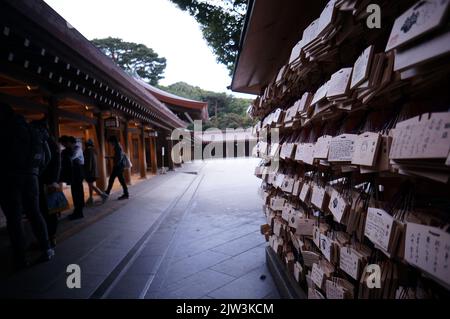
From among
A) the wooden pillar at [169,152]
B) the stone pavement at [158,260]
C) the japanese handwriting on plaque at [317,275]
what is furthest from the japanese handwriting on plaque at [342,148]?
the wooden pillar at [169,152]

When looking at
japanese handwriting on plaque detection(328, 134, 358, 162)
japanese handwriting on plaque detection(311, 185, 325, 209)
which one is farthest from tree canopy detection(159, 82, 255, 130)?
japanese handwriting on plaque detection(328, 134, 358, 162)

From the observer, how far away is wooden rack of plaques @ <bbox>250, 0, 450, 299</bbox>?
0.92 meters

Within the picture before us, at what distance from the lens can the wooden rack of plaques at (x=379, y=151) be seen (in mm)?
917

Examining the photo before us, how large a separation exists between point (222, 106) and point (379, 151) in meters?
54.9

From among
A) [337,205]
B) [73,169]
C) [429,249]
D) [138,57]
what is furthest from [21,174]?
[138,57]

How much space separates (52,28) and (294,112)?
3.13 metres

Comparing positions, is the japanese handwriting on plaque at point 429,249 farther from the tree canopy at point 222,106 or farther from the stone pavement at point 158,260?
the tree canopy at point 222,106

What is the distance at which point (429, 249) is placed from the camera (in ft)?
3.05

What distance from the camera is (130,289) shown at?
3.09 m

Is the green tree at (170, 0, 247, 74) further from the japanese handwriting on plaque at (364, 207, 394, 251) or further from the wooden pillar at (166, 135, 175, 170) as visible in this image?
the wooden pillar at (166, 135, 175, 170)

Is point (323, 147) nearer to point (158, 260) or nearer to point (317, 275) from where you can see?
point (317, 275)

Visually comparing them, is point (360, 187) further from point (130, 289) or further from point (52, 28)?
point (52, 28)

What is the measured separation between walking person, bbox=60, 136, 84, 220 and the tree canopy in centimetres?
4292
